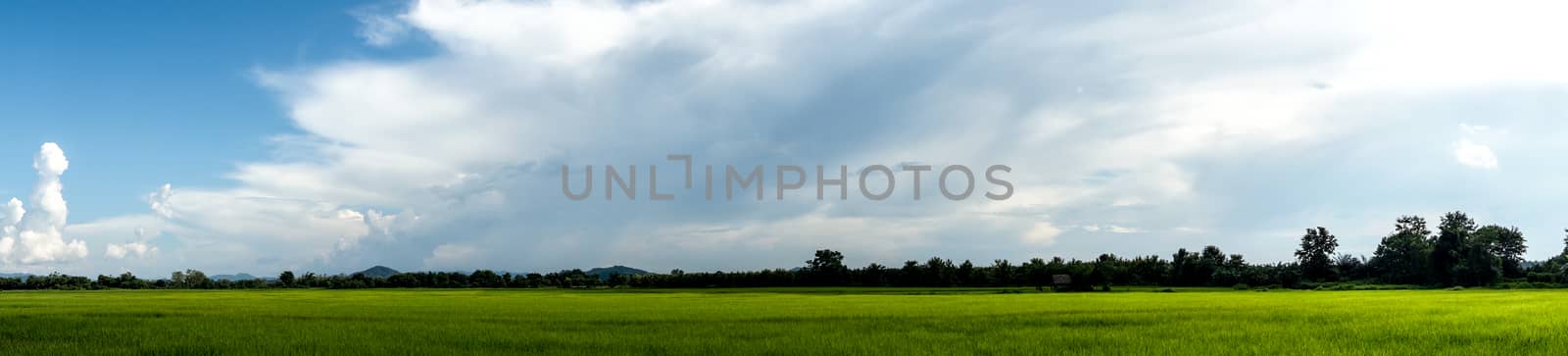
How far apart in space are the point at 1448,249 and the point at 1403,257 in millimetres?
4188

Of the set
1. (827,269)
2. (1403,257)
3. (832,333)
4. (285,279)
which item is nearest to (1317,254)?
(1403,257)

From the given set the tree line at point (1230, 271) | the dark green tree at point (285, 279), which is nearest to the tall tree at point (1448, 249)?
the tree line at point (1230, 271)

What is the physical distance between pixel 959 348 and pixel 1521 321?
14.6 meters

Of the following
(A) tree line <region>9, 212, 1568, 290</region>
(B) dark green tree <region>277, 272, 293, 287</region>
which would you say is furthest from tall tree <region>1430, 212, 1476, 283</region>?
(B) dark green tree <region>277, 272, 293, 287</region>

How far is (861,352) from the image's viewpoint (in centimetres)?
1507

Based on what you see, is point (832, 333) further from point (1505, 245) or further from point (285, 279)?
point (285, 279)

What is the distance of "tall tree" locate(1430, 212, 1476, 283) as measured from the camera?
3529 inches

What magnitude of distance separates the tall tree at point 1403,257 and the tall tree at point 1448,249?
98cm

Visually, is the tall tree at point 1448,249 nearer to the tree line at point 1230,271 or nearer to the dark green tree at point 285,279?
the tree line at point 1230,271

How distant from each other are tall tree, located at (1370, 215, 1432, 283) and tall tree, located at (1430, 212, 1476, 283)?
983 mm

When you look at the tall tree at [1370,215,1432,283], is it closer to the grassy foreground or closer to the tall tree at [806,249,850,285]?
the tall tree at [806,249,850,285]

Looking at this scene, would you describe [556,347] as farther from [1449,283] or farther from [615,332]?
[1449,283]

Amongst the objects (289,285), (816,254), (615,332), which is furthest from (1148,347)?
(289,285)

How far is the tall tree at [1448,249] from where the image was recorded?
89.6m
